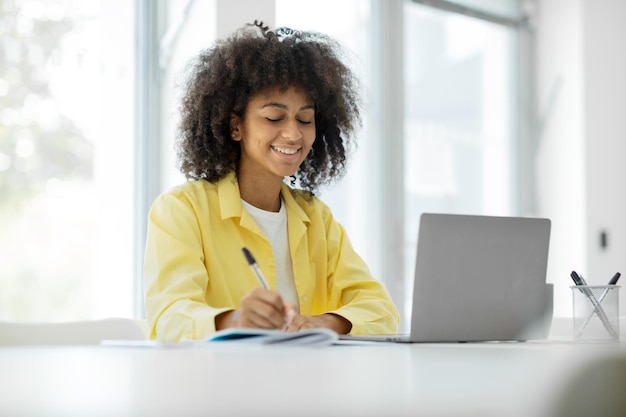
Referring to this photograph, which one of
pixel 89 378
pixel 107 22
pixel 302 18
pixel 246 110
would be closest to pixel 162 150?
pixel 107 22

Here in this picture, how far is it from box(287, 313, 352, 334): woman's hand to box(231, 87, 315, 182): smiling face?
1.63ft

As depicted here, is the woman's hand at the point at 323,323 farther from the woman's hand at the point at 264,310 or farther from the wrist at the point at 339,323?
the woman's hand at the point at 264,310

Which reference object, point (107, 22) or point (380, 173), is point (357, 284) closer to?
point (107, 22)

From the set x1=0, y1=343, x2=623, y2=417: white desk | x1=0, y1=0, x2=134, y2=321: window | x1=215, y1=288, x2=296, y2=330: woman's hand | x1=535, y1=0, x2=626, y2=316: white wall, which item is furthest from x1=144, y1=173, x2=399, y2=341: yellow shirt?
x1=535, y1=0, x2=626, y2=316: white wall

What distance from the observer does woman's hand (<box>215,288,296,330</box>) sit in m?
1.40

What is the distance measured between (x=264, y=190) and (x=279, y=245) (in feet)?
0.53

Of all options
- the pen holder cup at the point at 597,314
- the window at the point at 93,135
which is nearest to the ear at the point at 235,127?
the window at the point at 93,135

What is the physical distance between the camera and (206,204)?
2188 mm

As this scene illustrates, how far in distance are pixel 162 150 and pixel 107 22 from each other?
1.93 ft

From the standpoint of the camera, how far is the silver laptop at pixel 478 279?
1480mm

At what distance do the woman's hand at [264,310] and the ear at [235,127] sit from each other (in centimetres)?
104

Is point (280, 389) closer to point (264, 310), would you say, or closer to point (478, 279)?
point (264, 310)

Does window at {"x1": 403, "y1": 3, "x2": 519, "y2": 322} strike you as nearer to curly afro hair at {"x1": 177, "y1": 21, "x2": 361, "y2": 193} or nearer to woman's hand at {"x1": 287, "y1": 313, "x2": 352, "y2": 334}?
curly afro hair at {"x1": 177, "y1": 21, "x2": 361, "y2": 193}

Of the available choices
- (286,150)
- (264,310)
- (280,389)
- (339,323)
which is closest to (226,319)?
(264,310)
